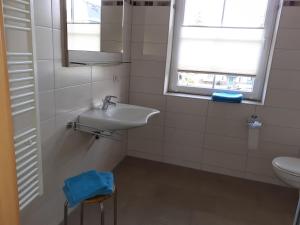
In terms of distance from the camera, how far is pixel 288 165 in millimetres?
1947

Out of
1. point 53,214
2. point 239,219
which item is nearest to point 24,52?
point 53,214

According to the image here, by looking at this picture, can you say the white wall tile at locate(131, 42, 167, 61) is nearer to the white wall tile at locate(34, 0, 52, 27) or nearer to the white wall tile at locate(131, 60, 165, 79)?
the white wall tile at locate(131, 60, 165, 79)

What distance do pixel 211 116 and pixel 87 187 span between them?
1.62m

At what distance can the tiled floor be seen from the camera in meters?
1.97

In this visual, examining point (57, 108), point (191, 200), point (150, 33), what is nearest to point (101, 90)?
point (57, 108)

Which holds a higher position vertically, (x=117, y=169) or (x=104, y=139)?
(x=104, y=139)

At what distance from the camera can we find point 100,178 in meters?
1.45

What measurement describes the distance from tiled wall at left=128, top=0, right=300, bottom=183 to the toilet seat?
444 millimetres

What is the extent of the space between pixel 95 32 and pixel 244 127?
1.73 meters

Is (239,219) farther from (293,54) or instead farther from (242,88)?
(293,54)

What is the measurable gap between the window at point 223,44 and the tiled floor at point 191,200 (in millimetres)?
949

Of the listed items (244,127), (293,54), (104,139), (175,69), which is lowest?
(104,139)

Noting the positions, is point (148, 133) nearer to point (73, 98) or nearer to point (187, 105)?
point (187, 105)

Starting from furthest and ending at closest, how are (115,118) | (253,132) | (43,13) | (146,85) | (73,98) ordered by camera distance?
(146,85), (253,132), (115,118), (73,98), (43,13)
